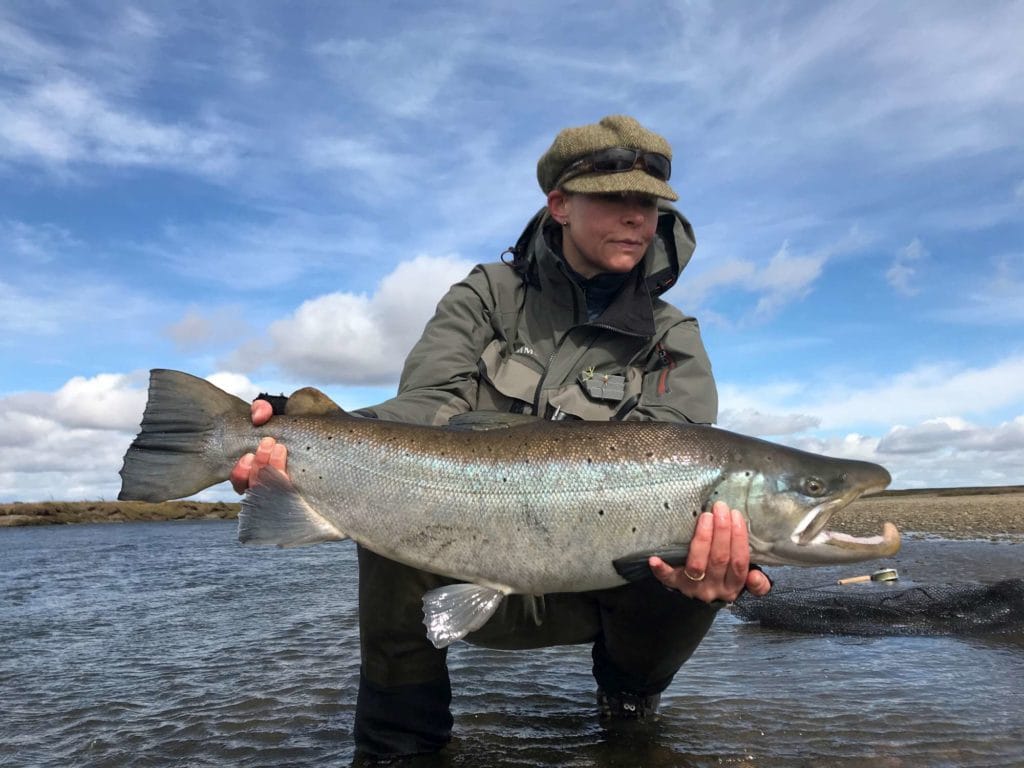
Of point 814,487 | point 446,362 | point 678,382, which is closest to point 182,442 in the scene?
point 446,362

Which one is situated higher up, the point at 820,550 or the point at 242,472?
the point at 242,472

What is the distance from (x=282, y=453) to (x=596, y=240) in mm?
2120

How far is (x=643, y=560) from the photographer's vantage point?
3.10 metres

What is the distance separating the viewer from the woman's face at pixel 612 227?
4.19 meters

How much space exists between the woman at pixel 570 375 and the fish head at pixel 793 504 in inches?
14.2

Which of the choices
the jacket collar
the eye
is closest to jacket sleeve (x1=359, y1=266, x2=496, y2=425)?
the jacket collar

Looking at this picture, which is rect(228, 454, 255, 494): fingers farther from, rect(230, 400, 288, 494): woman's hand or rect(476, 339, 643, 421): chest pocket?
rect(476, 339, 643, 421): chest pocket

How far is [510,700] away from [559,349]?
2339 mm

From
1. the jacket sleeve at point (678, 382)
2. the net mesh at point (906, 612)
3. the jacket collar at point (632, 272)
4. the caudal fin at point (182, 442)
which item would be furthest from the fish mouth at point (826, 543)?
the net mesh at point (906, 612)

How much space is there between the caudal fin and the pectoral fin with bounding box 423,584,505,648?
1217 mm

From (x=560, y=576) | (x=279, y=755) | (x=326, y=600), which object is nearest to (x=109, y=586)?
(x=326, y=600)

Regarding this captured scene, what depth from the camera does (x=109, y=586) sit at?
12.9 metres

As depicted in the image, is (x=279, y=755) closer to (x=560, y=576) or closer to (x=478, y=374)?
(x=560, y=576)

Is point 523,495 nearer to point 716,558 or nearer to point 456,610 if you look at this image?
point 456,610
